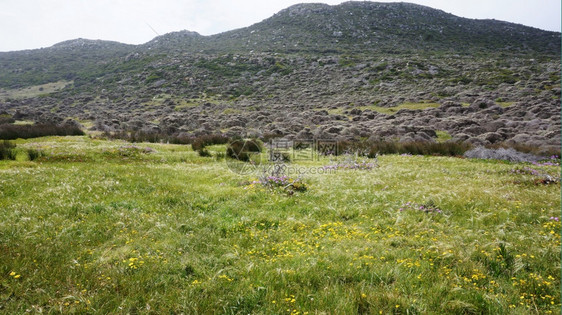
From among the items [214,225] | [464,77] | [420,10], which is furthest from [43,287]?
[420,10]

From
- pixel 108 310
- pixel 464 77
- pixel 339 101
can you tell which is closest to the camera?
pixel 108 310

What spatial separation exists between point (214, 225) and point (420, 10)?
217 metres

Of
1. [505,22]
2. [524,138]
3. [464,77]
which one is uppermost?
[505,22]

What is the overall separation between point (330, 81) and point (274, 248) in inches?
3626

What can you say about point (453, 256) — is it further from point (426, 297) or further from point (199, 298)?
point (199, 298)

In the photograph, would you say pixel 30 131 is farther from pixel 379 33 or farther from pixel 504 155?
pixel 379 33

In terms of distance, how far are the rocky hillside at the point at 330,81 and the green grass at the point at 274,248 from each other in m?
23.2

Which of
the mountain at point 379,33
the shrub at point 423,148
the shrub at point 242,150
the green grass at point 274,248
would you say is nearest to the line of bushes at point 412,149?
the shrub at point 423,148

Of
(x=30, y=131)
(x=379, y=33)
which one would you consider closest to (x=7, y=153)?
(x=30, y=131)

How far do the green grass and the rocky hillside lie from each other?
23250mm

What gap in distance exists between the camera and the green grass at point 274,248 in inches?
181

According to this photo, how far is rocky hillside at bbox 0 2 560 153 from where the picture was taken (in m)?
41.5

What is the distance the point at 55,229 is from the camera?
7.21 meters

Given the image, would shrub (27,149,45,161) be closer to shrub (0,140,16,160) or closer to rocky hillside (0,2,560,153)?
shrub (0,140,16,160)
